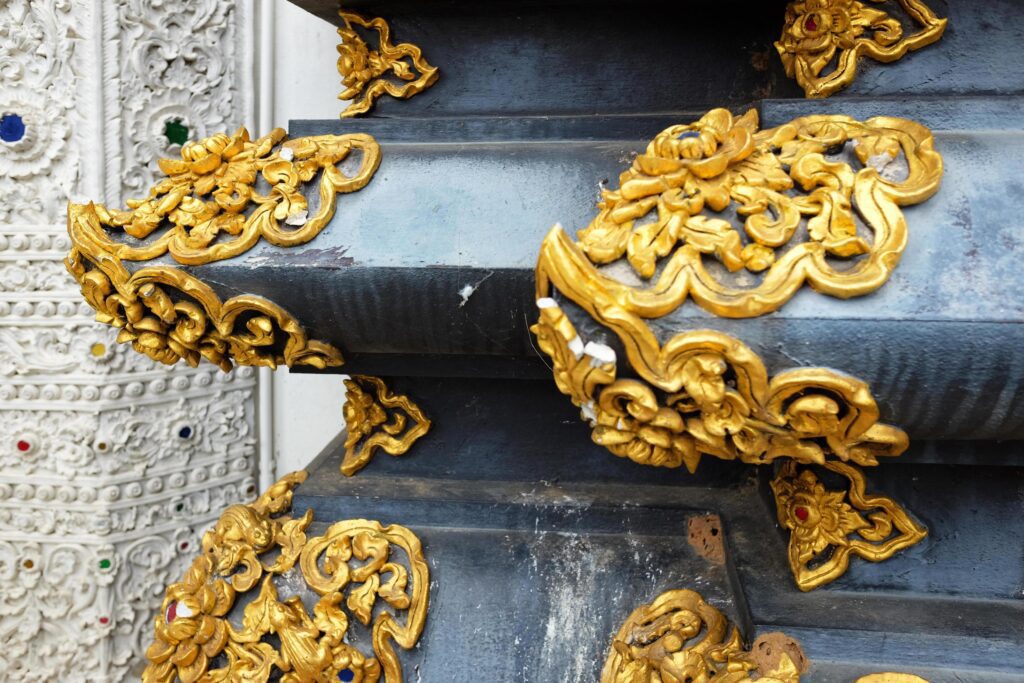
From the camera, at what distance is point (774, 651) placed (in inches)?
27.0

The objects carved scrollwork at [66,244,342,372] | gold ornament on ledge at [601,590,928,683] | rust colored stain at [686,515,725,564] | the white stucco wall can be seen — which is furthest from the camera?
the white stucco wall

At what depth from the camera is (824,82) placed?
2.44 feet

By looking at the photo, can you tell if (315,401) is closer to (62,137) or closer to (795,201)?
(62,137)

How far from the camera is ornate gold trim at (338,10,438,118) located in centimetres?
95

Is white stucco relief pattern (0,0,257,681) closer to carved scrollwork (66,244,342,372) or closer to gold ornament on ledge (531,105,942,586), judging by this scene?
carved scrollwork (66,244,342,372)

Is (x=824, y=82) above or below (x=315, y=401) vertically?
above

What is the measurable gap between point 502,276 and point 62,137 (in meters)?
0.95

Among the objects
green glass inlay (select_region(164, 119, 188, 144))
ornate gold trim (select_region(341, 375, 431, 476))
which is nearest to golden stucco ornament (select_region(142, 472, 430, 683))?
ornate gold trim (select_region(341, 375, 431, 476))

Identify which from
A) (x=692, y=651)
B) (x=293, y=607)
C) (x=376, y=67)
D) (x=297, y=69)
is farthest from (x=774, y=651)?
(x=297, y=69)

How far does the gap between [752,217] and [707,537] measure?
43 cm

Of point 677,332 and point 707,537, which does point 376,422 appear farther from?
point 677,332

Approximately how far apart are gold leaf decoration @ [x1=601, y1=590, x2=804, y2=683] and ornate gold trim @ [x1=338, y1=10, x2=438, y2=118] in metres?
0.63

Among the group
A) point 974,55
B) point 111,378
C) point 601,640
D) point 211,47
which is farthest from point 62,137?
point 974,55

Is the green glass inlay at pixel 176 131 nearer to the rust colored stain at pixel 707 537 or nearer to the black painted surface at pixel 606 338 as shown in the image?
the black painted surface at pixel 606 338
